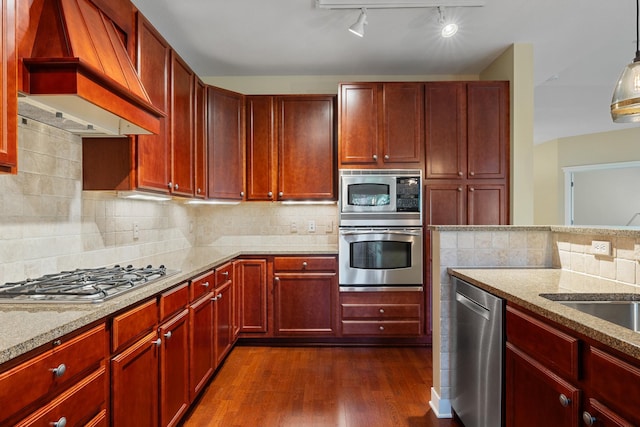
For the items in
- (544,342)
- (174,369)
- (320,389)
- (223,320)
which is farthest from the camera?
(223,320)

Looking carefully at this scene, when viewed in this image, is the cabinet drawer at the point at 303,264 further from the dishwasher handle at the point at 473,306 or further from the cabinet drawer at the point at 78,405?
the cabinet drawer at the point at 78,405

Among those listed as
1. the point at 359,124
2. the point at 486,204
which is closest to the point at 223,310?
the point at 359,124

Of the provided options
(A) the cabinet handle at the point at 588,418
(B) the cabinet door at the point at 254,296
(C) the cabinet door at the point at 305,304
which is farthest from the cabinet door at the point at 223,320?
(A) the cabinet handle at the point at 588,418

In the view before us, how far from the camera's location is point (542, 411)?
53.5 inches

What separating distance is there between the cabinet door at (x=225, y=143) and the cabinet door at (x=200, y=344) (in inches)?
46.5

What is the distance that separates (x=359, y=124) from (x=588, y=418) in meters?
2.76

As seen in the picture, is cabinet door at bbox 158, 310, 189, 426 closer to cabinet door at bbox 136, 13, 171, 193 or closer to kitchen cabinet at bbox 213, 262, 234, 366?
kitchen cabinet at bbox 213, 262, 234, 366

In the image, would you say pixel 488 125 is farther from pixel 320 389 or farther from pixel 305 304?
pixel 320 389

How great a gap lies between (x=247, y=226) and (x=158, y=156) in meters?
1.70

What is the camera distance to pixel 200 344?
7.82ft

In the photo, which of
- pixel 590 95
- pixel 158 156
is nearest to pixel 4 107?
pixel 158 156

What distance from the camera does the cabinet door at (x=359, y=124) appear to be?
3443mm

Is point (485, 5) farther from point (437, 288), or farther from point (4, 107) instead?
point (4, 107)

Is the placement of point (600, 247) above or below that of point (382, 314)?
above
